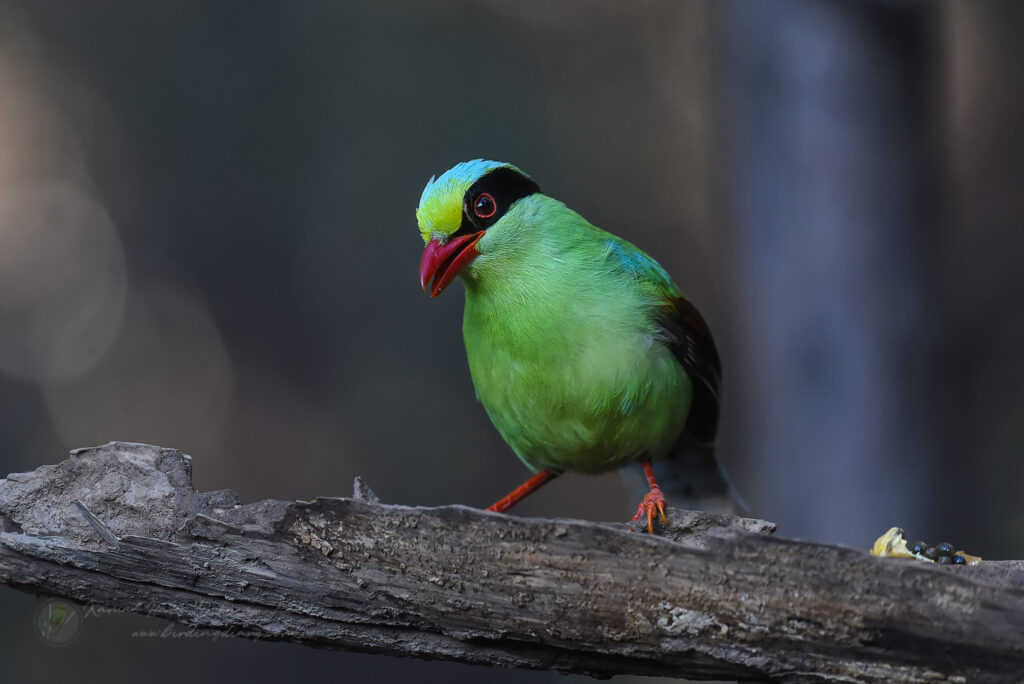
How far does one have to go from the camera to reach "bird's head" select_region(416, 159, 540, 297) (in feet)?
12.4

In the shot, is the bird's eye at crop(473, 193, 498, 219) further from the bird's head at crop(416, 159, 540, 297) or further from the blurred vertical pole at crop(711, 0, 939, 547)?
the blurred vertical pole at crop(711, 0, 939, 547)

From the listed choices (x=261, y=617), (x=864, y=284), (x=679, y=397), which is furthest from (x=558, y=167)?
(x=261, y=617)

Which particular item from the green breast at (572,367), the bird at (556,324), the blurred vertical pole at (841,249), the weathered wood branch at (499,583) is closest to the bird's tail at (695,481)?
the bird at (556,324)

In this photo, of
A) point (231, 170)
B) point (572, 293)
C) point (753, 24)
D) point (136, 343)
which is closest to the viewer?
point (572, 293)

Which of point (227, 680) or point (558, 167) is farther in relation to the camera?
point (558, 167)

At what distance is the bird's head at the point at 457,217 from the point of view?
12.4 feet

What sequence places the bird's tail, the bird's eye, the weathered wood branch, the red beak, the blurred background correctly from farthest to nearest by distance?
1. the blurred background
2. the bird's tail
3. the bird's eye
4. the red beak
5. the weathered wood branch

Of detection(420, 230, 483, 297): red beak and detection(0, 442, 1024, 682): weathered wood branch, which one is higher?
detection(420, 230, 483, 297): red beak

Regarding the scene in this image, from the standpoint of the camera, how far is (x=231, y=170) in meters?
8.59

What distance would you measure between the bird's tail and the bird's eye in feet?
6.20

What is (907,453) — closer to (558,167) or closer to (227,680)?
(558,167)

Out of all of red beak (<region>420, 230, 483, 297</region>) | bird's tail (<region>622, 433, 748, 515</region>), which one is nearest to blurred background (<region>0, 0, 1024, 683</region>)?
bird's tail (<region>622, 433, 748, 515</region>)

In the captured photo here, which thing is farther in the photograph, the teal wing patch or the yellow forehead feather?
the teal wing patch

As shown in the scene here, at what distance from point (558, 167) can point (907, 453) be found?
14.9 feet
